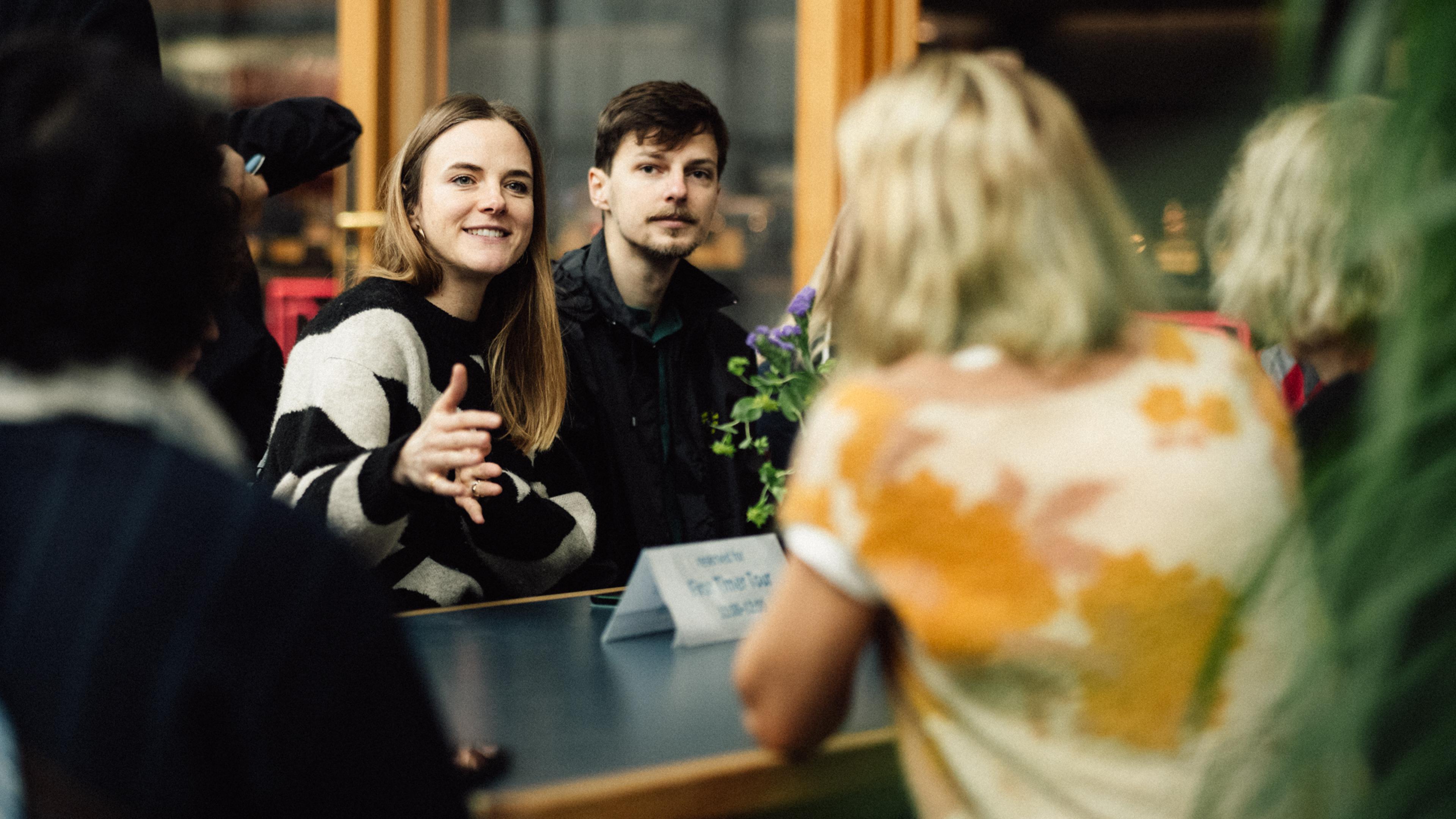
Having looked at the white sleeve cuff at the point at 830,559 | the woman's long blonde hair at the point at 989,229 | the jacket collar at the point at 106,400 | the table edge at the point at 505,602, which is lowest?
the table edge at the point at 505,602

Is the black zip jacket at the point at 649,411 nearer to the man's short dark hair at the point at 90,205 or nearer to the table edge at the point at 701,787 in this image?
the table edge at the point at 701,787

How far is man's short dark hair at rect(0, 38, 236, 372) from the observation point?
30.0 inches

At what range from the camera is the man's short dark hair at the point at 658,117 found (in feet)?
8.71

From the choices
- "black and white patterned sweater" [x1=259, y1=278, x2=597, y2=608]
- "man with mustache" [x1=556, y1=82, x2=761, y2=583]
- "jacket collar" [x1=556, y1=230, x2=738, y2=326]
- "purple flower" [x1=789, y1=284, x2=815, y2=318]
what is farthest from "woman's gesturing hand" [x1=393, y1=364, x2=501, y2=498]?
"jacket collar" [x1=556, y1=230, x2=738, y2=326]

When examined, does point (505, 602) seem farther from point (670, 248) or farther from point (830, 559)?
point (670, 248)

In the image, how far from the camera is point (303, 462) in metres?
1.77

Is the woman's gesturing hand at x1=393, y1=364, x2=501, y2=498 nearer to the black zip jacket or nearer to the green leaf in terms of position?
the green leaf

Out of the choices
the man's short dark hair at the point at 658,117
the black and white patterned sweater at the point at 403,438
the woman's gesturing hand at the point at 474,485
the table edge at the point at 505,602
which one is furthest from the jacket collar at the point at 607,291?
the woman's gesturing hand at the point at 474,485

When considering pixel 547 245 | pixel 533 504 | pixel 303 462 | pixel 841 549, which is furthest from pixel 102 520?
pixel 547 245

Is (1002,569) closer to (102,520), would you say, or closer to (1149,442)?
(1149,442)

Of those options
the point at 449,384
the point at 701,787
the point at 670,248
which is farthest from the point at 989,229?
the point at 670,248

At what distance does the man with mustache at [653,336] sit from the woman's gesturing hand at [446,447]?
82 centimetres

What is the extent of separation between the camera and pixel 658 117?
8.69 feet

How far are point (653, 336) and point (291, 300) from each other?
1.67 metres
